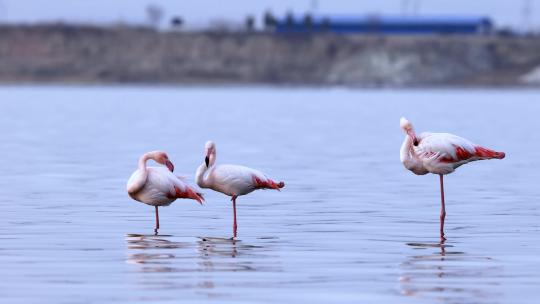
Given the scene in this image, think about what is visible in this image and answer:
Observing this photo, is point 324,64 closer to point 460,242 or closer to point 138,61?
point 138,61

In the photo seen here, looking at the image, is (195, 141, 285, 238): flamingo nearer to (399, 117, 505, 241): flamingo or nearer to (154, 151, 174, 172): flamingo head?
(154, 151, 174, 172): flamingo head

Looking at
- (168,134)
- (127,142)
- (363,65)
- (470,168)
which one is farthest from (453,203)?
(363,65)

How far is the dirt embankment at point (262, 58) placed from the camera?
7156 inches

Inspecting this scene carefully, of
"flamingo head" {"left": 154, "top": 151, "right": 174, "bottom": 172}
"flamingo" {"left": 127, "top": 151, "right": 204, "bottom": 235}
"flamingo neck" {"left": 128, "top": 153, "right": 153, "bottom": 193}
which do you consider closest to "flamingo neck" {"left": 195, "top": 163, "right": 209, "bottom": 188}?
"flamingo" {"left": 127, "top": 151, "right": 204, "bottom": 235}

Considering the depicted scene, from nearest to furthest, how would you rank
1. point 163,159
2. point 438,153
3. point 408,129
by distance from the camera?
point 163,159 → point 438,153 → point 408,129

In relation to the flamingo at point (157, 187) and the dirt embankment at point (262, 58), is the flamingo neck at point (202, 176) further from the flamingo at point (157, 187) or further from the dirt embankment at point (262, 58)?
the dirt embankment at point (262, 58)

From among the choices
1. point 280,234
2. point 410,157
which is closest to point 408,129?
point 410,157

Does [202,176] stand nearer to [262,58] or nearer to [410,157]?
[410,157]

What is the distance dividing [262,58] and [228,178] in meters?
172

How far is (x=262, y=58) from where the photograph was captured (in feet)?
623

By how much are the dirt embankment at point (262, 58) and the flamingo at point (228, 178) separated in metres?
159

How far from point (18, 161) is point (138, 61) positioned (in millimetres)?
156141

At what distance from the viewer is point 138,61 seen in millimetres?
188875

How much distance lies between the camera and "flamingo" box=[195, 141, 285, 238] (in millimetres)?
18672
